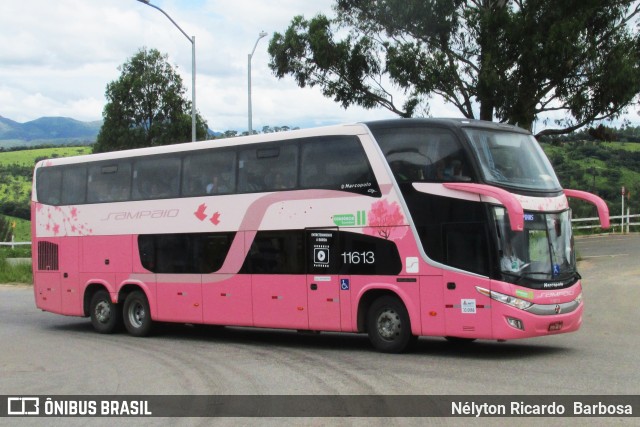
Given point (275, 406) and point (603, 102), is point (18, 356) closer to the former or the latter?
point (275, 406)

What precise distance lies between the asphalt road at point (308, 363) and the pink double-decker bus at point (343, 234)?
2.00 ft

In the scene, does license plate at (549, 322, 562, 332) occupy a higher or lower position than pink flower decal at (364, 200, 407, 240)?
lower

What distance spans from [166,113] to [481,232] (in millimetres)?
32117

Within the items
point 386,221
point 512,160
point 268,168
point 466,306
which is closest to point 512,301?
point 466,306

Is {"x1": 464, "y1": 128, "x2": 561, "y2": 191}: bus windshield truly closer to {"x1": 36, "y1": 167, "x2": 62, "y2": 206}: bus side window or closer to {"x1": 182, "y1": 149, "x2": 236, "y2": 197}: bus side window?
{"x1": 182, "y1": 149, "x2": 236, "y2": 197}: bus side window

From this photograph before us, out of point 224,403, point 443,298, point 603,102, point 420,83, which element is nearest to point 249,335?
point 443,298

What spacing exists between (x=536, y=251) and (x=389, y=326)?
270 centimetres

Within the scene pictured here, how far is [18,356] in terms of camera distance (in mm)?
15383

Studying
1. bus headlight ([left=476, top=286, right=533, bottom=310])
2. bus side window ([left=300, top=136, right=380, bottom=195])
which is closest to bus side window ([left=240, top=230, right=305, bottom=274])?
bus side window ([left=300, top=136, right=380, bottom=195])

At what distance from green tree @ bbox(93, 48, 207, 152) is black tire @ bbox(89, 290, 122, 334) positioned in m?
23.3

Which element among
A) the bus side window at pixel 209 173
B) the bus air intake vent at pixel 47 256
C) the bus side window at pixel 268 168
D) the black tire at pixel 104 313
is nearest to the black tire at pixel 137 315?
the black tire at pixel 104 313

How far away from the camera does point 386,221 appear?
14617mm

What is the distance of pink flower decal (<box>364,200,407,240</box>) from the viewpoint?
569 inches

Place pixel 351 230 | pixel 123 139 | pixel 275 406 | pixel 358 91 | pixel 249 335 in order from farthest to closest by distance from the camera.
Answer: pixel 123 139
pixel 358 91
pixel 249 335
pixel 351 230
pixel 275 406
